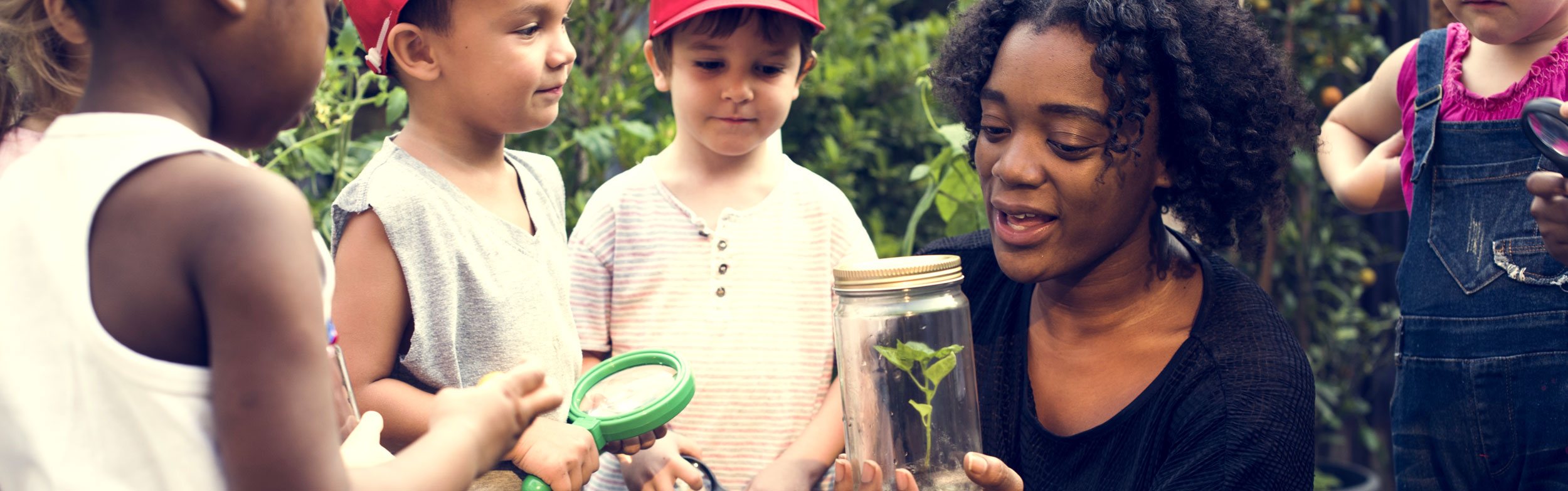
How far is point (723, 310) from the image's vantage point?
7.20ft

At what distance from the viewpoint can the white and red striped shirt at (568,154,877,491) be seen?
2191 mm

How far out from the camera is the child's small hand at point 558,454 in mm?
1516

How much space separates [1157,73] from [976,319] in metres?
0.56

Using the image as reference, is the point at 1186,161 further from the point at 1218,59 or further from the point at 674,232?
the point at 674,232

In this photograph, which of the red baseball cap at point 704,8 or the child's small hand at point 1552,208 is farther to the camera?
the red baseball cap at point 704,8

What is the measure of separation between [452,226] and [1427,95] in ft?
5.66

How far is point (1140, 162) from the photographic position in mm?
1873

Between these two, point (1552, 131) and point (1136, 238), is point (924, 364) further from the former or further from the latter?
point (1552, 131)

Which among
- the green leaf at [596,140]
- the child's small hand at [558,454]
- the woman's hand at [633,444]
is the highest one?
the green leaf at [596,140]

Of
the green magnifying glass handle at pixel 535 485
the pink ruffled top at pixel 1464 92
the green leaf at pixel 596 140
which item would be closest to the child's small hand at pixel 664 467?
the green magnifying glass handle at pixel 535 485

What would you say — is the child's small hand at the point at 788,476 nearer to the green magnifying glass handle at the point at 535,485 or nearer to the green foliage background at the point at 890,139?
the green magnifying glass handle at the point at 535,485

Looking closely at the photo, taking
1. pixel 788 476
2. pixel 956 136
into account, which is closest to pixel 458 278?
pixel 788 476

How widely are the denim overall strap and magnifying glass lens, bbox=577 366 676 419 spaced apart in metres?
1.41

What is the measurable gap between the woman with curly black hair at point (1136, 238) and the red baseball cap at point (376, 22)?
0.95m
